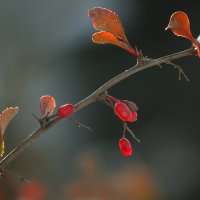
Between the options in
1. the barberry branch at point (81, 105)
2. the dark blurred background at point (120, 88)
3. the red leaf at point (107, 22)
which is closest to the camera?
the barberry branch at point (81, 105)

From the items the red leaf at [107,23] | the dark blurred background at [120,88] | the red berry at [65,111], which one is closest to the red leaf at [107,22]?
the red leaf at [107,23]

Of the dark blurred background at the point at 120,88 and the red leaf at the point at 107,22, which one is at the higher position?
the red leaf at the point at 107,22

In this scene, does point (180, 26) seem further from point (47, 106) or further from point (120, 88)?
point (120, 88)

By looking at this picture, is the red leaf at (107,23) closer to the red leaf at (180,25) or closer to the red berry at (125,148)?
the red leaf at (180,25)

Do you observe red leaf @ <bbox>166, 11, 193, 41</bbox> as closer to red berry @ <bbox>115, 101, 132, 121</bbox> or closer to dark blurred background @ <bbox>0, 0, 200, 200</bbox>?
red berry @ <bbox>115, 101, 132, 121</bbox>

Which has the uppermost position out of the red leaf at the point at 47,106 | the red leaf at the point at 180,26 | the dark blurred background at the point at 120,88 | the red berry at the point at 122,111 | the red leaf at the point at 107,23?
the red leaf at the point at 107,23

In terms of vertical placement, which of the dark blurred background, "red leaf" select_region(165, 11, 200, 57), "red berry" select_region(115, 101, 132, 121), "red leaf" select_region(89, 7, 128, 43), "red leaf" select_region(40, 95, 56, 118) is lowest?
the dark blurred background

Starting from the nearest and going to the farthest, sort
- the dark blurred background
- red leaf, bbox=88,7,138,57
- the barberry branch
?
the barberry branch
red leaf, bbox=88,7,138,57
the dark blurred background

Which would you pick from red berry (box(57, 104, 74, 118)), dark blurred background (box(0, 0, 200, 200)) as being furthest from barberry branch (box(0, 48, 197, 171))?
dark blurred background (box(0, 0, 200, 200))
